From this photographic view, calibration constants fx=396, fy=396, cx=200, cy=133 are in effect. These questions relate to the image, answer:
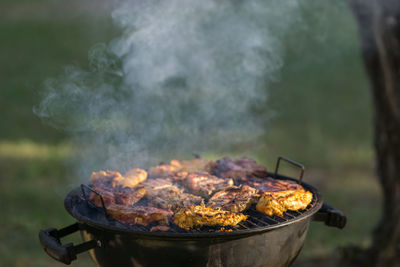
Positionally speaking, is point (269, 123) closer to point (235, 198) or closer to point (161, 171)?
point (161, 171)

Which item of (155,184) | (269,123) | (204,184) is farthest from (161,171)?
Result: (269,123)

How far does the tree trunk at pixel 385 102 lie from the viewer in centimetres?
417

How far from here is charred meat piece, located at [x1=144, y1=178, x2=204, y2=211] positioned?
8.66 ft

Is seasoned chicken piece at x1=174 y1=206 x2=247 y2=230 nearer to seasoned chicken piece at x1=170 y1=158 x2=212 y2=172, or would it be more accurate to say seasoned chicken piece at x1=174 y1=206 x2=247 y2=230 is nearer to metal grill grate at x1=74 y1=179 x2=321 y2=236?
metal grill grate at x1=74 y1=179 x2=321 y2=236

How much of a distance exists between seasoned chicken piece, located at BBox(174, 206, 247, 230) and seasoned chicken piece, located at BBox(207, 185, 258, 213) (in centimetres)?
17

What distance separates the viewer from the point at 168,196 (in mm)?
2750

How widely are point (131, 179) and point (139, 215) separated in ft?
1.89

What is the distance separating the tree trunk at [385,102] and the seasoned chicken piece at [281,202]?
2218 mm

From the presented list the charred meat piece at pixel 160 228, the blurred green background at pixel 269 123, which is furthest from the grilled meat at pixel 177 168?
the blurred green background at pixel 269 123

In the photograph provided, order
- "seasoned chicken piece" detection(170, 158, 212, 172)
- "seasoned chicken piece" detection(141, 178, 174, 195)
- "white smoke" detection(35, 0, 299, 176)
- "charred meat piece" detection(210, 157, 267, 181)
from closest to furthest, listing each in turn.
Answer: "seasoned chicken piece" detection(141, 178, 174, 195) < "charred meat piece" detection(210, 157, 267, 181) < "seasoned chicken piece" detection(170, 158, 212, 172) < "white smoke" detection(35, 0, 299, 176)

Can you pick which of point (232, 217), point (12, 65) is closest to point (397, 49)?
point (232, 217)

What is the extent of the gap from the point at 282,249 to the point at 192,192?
75 cm

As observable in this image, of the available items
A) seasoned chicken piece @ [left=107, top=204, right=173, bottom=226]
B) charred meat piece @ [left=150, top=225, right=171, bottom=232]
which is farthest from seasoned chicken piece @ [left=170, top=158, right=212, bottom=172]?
charred meat piece @ [left=150, top=225, right=171, bottom=232]

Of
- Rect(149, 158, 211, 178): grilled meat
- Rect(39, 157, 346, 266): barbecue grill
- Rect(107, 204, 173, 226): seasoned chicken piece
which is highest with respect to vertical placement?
Rect(149, 158, 211, 178): grilled meat
